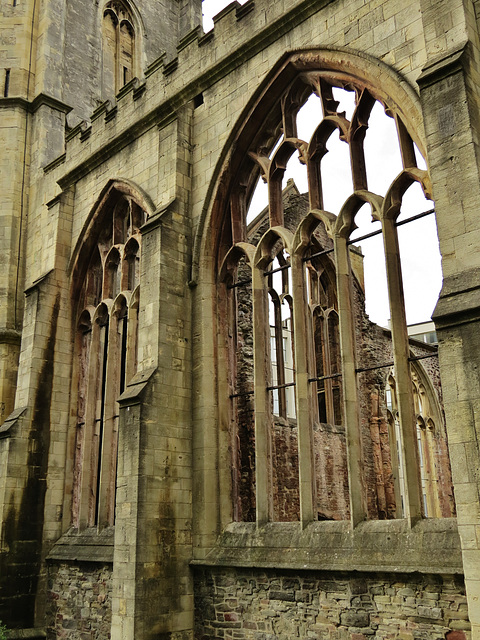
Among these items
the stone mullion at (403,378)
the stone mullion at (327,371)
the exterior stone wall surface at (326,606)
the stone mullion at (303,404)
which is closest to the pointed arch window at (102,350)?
the exterior stone wall surface at (326,606)

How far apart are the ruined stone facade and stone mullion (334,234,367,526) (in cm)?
A: 3

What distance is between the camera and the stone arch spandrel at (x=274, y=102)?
305 inches

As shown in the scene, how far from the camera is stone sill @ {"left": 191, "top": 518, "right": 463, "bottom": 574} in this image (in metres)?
6.11

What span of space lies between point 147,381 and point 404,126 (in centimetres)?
436

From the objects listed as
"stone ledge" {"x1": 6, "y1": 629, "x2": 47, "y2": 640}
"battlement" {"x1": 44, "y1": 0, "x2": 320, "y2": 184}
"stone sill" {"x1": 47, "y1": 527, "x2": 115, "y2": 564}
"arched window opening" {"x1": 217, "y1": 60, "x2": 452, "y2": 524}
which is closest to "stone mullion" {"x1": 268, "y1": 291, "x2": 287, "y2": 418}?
"arched window opening" {"x1": 217, "y1": 60, "x2": 452, "y2": 524}

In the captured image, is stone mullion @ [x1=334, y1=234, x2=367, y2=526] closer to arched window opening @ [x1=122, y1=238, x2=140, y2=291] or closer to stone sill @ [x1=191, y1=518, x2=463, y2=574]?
stone sill @ [x1=191, y1=518, x2=463, y2=574]

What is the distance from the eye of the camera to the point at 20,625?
1063 cm

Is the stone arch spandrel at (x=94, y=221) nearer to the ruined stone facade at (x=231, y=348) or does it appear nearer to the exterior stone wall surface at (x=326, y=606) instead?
the ruined stone facade at (x=231, y=348)

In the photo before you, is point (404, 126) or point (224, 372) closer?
point (404, 126)

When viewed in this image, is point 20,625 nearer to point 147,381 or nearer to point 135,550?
point 135,550

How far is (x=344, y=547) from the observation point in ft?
22.7

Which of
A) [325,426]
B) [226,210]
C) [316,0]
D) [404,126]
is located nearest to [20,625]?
[325,426]

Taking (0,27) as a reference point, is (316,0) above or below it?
below

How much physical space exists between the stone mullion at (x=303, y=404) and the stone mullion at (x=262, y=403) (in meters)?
0.54
